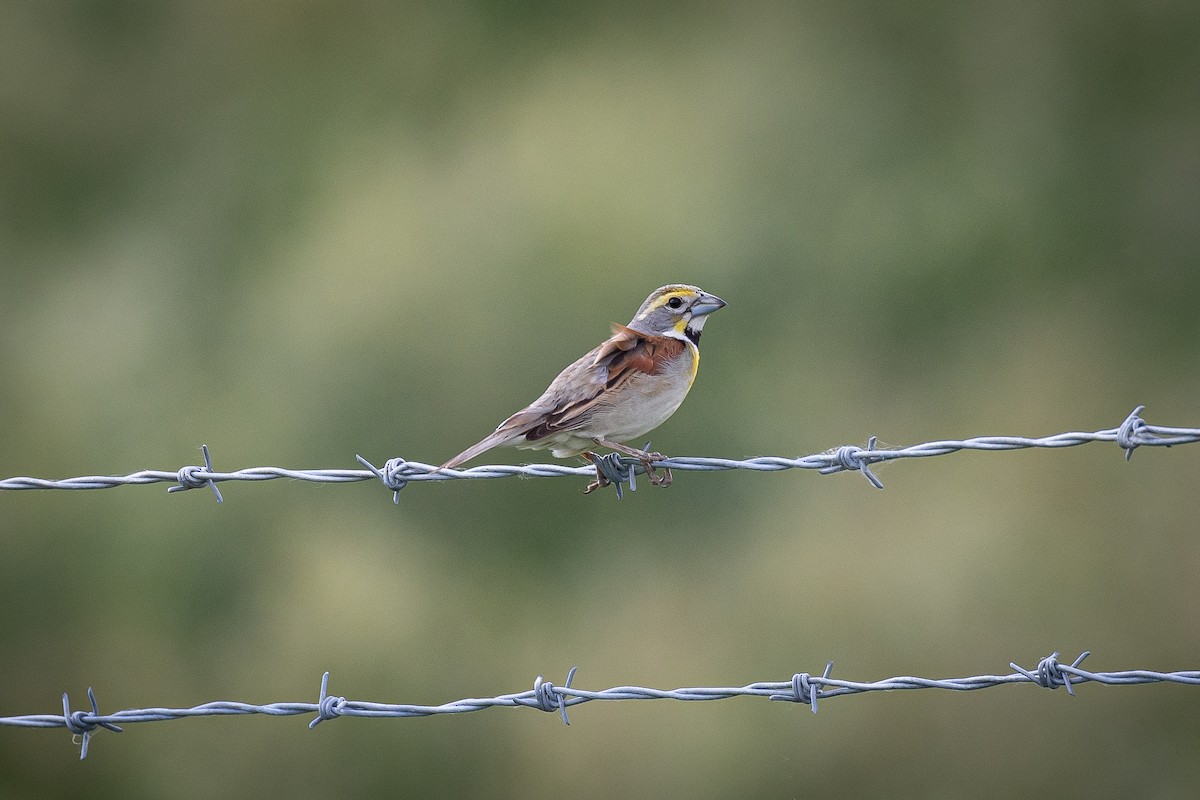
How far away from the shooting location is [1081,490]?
13133 millimetres

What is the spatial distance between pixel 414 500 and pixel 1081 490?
7.60 meters

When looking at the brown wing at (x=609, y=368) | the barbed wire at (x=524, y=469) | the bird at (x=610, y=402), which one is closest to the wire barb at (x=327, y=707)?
the barbed wire at (x=524, y=469)

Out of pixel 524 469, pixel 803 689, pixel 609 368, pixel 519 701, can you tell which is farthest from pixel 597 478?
pixel 803 689

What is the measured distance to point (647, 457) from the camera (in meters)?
5.55

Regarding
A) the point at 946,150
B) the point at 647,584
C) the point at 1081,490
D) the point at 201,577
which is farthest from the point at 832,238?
the point at 201,577

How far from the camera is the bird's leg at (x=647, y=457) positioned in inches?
219

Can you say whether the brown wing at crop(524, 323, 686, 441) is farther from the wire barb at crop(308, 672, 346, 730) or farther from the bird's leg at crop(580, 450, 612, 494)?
the wire barb at crop(308, 672, 346, 730)

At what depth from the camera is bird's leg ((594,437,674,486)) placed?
5.55 m

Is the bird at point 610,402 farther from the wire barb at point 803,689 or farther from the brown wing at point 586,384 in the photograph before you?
the wire barb at point 803,689

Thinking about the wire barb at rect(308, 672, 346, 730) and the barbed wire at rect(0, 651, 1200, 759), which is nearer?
the barbed wire at rect(0, 651, 1200, 759)

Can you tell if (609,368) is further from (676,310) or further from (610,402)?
(676,310)

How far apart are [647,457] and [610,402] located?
521mm

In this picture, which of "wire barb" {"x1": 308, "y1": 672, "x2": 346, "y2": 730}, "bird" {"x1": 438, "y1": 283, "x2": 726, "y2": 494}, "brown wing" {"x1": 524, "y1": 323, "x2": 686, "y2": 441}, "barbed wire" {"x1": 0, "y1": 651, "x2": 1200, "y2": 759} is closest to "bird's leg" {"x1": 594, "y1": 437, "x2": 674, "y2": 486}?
"bird" {"x1": 438, "y1": 283, "x2": 726, "y2": 494}

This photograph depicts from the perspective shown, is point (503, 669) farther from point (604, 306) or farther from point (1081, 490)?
point (1081, 490)
